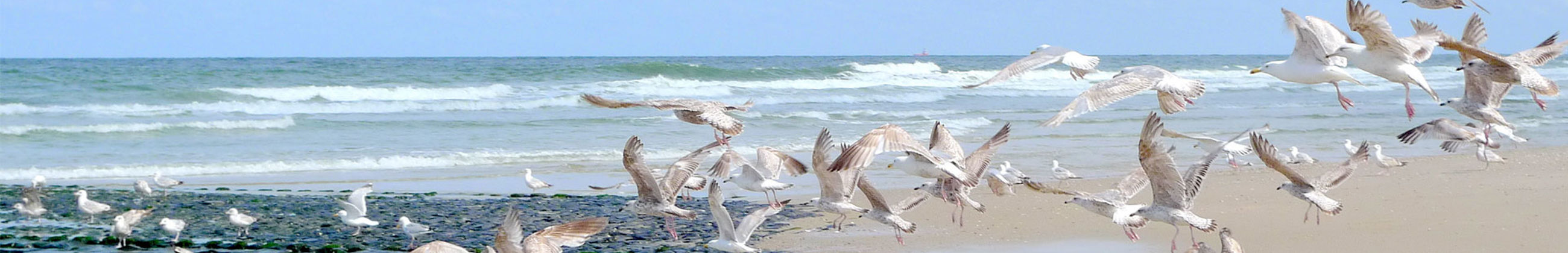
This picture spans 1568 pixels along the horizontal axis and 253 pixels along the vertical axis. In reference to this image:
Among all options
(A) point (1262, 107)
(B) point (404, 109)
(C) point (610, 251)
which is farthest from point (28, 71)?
(C) point (610, 251)

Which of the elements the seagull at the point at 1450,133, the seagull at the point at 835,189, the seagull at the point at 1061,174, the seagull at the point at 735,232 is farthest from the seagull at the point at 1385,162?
the seagull at the point at 735,232

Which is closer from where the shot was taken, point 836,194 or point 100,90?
point 836,194

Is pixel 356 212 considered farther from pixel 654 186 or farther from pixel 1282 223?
pixel 1282 223

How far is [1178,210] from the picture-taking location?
6410 mm

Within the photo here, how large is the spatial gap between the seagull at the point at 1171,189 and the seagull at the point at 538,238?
8.23 feet

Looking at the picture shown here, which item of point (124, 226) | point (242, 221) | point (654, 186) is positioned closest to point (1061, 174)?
point (654, 186)

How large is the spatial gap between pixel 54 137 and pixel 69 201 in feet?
21.6

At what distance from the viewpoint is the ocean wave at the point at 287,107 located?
66.3 feet

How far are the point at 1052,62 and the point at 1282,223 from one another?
1.62 meters

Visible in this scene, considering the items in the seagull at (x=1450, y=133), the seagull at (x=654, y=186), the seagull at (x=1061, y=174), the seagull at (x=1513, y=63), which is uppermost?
the seagull at (x=1513, y=63)

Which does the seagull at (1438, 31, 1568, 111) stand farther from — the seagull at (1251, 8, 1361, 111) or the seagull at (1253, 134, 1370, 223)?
the seagull at (1253, 134, 1370, 223)

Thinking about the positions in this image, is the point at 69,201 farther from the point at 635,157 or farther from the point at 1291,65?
the point at 1291,65

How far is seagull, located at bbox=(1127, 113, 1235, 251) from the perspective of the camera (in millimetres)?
6160

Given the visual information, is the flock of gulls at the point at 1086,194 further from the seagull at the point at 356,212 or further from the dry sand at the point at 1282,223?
the dry sand at the point at 1282,223
